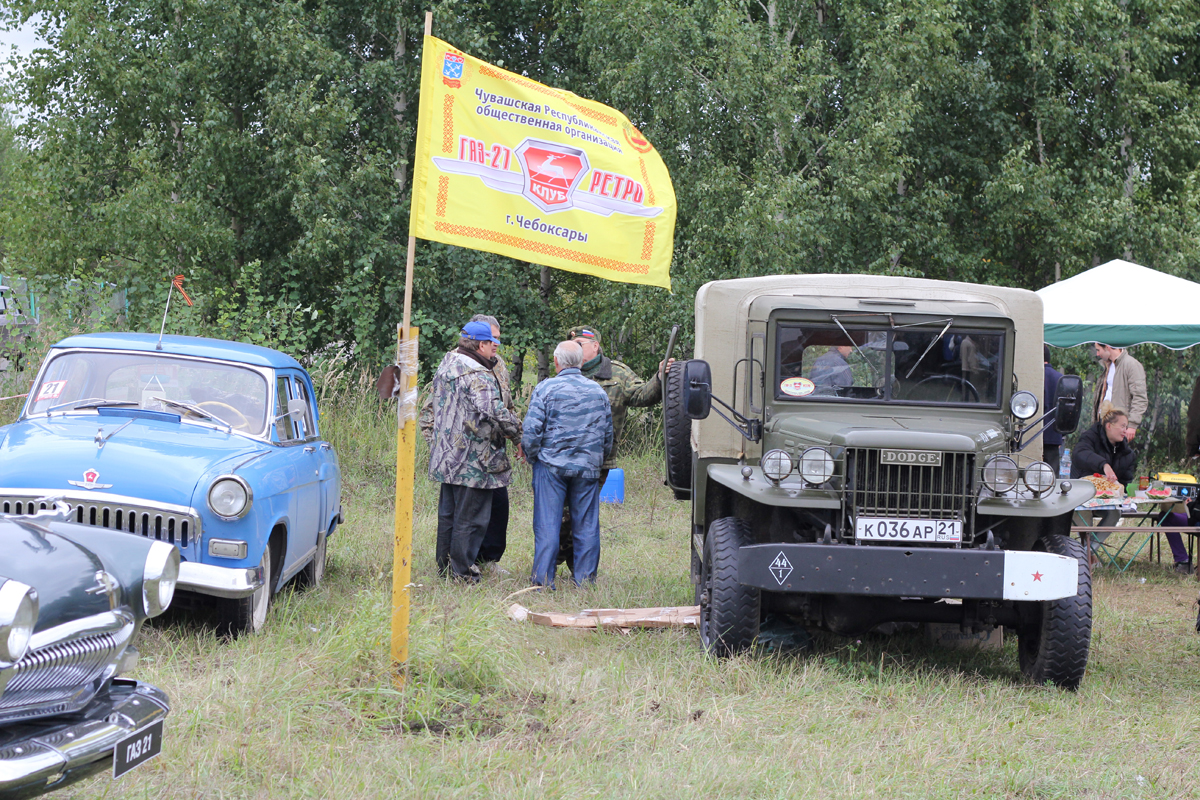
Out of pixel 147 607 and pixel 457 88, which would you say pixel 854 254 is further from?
pixel 147 607

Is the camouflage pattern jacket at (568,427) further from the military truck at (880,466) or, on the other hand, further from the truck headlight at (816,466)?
the truck headlight at (816,466)

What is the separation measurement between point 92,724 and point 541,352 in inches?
534

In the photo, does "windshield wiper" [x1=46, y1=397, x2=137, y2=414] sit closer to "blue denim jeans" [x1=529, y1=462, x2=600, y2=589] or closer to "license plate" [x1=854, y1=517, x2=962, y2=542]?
"blue denim jeans" [x1=529, y1=462, x2=600, y2=589]

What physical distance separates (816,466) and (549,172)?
199cm

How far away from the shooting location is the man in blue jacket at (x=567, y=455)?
7.77 metres

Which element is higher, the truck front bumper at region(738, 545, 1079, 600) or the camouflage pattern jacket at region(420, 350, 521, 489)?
the camouflage pattern jacket at region(420, 350, 521, 489)

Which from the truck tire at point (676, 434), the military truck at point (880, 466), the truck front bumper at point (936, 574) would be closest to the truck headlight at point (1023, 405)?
the military truck at point (880, 466)

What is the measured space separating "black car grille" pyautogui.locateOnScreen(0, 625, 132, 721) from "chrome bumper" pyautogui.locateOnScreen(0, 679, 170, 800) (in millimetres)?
48

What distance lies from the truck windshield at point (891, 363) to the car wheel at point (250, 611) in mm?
3063

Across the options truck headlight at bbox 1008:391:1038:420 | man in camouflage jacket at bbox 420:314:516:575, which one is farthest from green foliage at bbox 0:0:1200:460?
truck headlight at bbox 1008:391:1038:420

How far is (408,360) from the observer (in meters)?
4.82

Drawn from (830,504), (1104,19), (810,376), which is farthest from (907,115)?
(830,504)

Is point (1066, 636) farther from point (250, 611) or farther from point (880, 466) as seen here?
point (250, 611)

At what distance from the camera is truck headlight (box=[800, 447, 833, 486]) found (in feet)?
18.3
